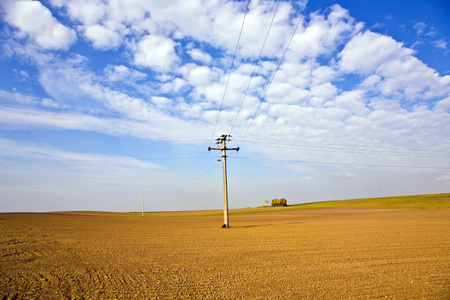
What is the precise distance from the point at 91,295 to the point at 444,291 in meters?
8.84

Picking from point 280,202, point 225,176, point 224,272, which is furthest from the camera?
point 280,202

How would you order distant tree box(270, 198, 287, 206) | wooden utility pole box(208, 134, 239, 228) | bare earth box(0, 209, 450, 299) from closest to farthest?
bare earth box(0, 209, 450, 299) → wooden utility pole box(208, 134, 239, 228) → distant tree box(270, 198, 287, 206)

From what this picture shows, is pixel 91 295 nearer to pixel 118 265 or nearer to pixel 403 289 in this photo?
pixel 118 265

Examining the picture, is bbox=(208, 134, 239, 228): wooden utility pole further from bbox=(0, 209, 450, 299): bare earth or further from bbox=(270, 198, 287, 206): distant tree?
bbox=(270, 198, 287, 206): distant tree

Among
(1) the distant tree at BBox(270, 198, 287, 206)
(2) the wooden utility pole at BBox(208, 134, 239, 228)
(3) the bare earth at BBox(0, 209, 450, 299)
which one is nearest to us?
(3) the bare earth at BBox(0, 209, 450, 299)

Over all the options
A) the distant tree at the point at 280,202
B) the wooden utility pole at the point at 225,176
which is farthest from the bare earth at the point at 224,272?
the distant tree at the point at 280,202

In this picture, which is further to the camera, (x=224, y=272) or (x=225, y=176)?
(x=225, y=176)

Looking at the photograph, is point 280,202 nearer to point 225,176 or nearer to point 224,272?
point 225,176

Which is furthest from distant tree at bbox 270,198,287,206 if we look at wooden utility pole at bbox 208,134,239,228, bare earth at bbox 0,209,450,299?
bare earth at bbox 0,209,450,299

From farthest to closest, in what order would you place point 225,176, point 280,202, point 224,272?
point 280,202 < point 225,176 < point 224,272

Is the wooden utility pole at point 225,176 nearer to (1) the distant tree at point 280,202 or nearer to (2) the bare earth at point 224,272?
(2) the bare earth at point 224,272

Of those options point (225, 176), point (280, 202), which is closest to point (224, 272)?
point (225, 176)

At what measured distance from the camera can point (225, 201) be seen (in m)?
29.7

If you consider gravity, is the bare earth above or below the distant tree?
above
